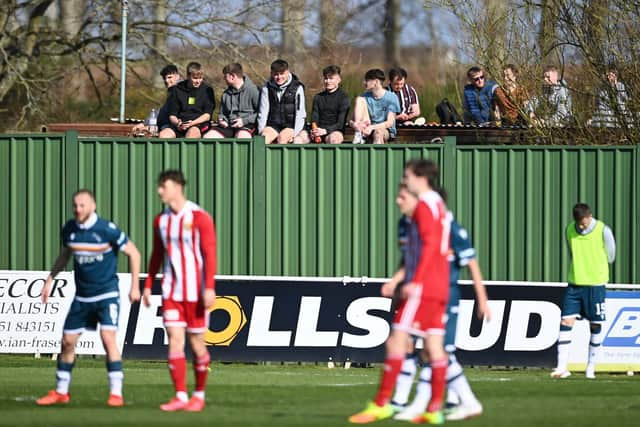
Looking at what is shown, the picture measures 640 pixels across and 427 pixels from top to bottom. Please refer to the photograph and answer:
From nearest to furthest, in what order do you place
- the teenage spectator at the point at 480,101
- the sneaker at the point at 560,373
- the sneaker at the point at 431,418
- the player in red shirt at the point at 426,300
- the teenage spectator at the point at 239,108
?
the player in red shirt at the point at 426,300 → the sneaker at the point at 431,418 → the sneaker at the point at 560,373 → the teenage spectator at the point at 239,108 → the teenage spectator at the point at 480,101

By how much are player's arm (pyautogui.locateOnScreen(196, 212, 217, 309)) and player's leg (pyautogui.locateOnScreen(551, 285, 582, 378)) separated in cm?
625

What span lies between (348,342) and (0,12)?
1202 cm

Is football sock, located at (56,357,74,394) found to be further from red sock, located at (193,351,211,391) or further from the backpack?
the backpack

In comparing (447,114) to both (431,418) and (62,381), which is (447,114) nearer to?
(62,381)

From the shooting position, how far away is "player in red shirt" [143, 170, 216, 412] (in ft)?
38.1

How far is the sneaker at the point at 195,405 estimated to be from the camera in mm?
11537

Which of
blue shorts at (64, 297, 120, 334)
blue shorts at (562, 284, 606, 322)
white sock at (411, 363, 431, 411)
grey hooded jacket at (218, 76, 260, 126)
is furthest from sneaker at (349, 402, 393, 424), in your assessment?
grey hooded jacket at (218, 76, 260, 126)

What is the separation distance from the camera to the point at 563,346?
650 inches

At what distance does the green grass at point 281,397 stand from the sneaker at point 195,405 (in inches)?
4.7

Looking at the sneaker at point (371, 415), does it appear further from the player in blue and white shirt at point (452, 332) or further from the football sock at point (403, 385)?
the football sock at point (403, 385)

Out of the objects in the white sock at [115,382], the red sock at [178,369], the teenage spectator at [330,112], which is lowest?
the white sock at [115,382]

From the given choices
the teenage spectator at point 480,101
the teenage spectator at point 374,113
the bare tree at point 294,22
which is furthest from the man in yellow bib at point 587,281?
the bare tree at point 294,22

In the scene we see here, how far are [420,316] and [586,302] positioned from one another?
6553 mm

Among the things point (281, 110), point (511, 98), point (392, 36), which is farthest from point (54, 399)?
point (392, 36)
